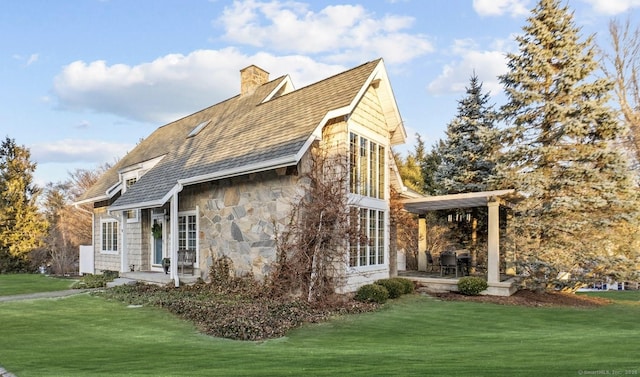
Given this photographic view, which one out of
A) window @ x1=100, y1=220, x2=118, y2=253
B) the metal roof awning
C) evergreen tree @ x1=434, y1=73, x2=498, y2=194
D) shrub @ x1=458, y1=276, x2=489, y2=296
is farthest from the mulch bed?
window @ x1=100, y1=220, x2=118, y2=253

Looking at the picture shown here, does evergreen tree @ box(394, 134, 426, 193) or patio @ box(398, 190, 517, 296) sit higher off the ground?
evergreen tree @ box(394, 134, 426, 193)

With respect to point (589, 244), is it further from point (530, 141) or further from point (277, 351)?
point (277, 351)

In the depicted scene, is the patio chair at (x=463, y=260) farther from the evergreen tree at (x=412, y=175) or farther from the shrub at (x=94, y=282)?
the shrub at (x=94, y=282)

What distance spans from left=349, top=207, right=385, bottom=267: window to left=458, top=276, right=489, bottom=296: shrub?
2482 mm

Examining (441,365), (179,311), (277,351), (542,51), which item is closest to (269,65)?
(542,51)

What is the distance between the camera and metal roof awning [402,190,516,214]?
1261 cm

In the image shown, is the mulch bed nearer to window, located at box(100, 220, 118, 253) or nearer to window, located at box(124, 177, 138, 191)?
window, located at box(124, 177, 138, 191)

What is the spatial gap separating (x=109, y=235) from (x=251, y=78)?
928cm

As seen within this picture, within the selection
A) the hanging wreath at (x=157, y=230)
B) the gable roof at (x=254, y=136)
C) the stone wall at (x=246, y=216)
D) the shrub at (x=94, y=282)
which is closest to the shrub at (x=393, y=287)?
the stone wall at (x=246, y=216)

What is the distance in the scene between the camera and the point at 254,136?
483 inches

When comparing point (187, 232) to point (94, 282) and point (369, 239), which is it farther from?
point (369, 239)

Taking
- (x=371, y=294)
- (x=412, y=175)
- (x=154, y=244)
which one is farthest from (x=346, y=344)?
(x=412, y=175)

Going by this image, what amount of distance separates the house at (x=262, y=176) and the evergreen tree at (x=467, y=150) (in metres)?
5.07

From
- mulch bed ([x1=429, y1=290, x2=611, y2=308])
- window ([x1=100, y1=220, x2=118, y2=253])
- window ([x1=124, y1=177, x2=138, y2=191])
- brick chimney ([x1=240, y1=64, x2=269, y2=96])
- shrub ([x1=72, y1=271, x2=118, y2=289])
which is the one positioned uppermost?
brick chimney ([x1=240, y1=64, x2=269, y2=96])
